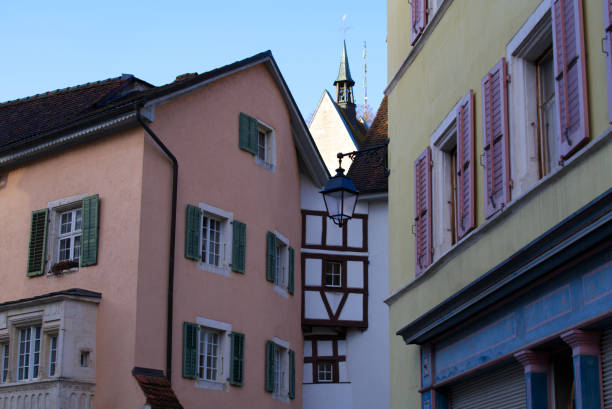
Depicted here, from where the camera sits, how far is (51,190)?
21.5m

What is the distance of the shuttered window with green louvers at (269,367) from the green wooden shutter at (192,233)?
11.1 feet

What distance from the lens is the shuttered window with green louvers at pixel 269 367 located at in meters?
23.2

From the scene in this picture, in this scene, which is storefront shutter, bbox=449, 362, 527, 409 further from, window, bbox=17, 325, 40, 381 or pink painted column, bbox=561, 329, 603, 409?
window, bbox=17, 325, 40, 381

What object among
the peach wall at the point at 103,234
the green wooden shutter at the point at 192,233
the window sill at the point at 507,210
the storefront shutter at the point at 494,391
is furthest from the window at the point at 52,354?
the storefront shutter at the point at 494,391

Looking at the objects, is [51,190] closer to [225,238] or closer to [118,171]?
[118,171]

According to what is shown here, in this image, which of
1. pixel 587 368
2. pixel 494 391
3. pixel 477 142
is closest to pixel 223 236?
pixel 477 142

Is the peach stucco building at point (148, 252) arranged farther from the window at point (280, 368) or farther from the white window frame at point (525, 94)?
the white window frame at point (525, 94)

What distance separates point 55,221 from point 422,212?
36.3ft

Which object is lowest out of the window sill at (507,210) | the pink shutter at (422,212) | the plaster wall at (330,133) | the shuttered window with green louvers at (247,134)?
the window sill at (507,210)

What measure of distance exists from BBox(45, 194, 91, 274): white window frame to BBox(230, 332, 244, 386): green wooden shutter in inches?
166

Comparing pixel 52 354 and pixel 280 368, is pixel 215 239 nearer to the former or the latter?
pixel 280 368

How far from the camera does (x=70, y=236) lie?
2102 centimetres

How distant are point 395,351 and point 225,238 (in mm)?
9502

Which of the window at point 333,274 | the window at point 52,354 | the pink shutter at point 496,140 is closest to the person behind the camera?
the pink shutter at point 496,140
